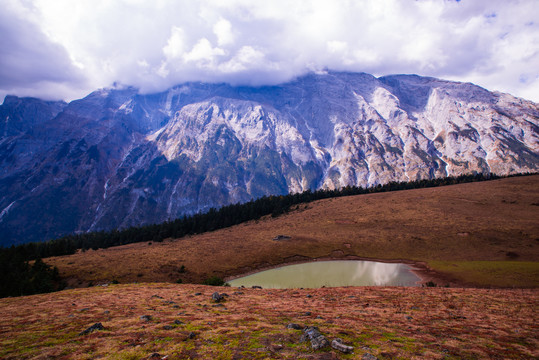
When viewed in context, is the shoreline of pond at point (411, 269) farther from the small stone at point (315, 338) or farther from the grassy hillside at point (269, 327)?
the small stone at point (315, 338)

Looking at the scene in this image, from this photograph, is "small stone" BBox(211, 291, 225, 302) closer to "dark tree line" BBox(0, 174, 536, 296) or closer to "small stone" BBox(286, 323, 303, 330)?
"small stone" BBox(286, 323, 303, 330)

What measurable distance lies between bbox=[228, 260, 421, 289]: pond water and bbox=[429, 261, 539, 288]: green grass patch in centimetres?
770

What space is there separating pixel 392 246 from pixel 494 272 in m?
23.6

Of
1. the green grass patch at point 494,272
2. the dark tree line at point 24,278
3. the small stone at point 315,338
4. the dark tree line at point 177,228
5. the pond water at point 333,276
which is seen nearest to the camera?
the small stone at point 315,338

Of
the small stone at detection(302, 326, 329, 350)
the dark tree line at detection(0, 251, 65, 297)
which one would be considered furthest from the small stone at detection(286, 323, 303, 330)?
the dark tree line at detection(0, 251, 65, 297)

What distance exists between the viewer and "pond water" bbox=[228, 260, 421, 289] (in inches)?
1849

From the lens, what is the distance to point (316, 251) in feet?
227

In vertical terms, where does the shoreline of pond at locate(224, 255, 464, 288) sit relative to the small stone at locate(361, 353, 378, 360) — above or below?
below

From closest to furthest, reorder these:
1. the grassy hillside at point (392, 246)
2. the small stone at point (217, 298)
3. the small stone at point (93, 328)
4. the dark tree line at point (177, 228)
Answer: the small stone at point (93, 328) → the small stone at point (217, 298) → the grassy hillside at point (392, 246) → the dark tree line at point (177, 228)

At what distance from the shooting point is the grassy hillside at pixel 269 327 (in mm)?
12211

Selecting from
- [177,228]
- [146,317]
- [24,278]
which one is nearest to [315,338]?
[146,317]

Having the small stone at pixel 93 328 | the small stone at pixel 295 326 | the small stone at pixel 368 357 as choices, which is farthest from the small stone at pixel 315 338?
the small stone at pixel 93 328

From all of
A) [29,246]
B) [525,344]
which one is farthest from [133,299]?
[29,246]

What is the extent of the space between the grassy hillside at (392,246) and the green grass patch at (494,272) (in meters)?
0.14
